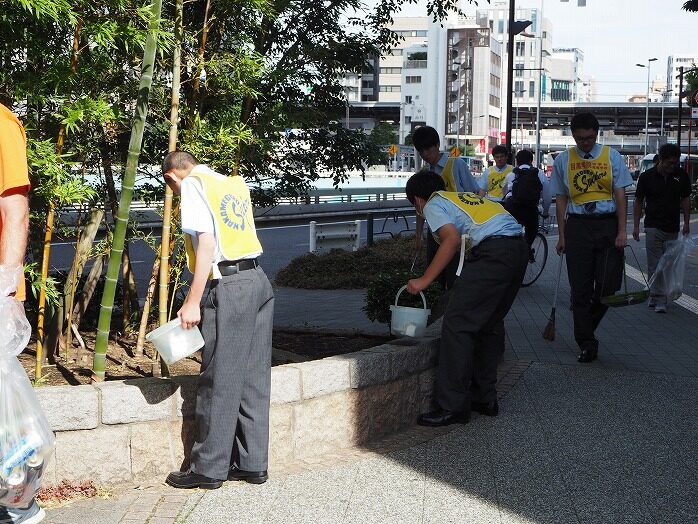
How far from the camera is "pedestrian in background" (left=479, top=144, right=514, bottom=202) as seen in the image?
13305mm

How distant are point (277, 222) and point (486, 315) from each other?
1056 inches

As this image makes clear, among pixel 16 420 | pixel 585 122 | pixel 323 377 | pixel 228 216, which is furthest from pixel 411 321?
pixel 16 420

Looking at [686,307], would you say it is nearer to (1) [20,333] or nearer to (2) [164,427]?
(2) [164,427]

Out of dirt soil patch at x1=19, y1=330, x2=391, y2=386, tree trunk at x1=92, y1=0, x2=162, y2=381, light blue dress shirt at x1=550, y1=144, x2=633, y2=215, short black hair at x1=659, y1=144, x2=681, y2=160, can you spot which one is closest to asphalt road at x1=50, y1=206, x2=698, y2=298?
short black hair at x1=659, y1=144, x2=681, y2=160

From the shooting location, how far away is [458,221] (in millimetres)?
5898

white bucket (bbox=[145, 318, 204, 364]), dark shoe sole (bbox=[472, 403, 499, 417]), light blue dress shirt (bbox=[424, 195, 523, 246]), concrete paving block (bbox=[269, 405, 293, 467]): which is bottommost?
dark shoe sole (bbox=[472, 403, 499, 417])

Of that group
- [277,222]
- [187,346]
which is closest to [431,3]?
[187,346]

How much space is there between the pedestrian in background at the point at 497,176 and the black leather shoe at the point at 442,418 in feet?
24.2

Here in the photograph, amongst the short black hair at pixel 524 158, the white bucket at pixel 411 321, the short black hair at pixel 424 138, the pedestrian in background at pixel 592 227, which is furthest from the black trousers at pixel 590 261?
the short black hair at pixel 524 158

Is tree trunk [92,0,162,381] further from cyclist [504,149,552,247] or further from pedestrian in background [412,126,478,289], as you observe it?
cyclist [504,149,552,247]

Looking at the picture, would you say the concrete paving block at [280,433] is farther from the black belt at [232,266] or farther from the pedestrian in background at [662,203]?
the pedestrian in background at [662,203]

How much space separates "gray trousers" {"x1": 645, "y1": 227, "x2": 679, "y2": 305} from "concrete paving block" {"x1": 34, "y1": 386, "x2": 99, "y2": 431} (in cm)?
794

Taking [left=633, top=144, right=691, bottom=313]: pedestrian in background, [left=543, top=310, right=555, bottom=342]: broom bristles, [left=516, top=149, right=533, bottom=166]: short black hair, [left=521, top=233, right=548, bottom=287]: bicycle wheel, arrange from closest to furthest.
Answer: [left=543, top=310, right=555, bottom=342]: broom bristles < [left=633, top=144, right=691, bottom=313]: pedestrian in background < [left=516, top=149, right=533, bottom=166]: short black hair < [left=521, top=233, right=548, bottom=287]: bicycle wheel

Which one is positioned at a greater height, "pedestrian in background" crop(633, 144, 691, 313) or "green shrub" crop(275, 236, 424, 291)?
"pedestrian in background" crop(633, 144, 691, 313)
